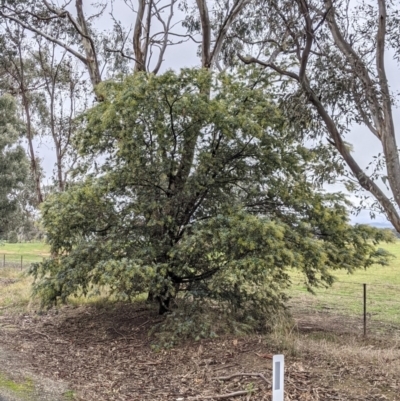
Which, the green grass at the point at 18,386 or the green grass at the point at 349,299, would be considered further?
the green grass at the point at 349,299

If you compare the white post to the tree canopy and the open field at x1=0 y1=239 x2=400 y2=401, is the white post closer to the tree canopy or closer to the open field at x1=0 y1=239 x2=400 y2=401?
the open field at x1=0 y1=239 x2=400 y2=401

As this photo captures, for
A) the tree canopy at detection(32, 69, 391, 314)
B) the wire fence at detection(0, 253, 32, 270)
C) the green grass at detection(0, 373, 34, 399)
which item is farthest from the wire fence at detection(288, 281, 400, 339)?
the wire fence at detection(0, 253, 32, 270)

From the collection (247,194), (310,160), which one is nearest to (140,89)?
(247,194)

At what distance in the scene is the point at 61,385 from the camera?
598cm

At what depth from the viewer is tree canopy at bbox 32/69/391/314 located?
845cm

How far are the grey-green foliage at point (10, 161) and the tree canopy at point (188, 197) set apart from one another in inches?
697

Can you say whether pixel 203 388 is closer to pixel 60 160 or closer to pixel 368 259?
pixel 368 259

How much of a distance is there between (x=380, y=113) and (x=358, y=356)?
17.6 ft

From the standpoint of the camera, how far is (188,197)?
357 inches

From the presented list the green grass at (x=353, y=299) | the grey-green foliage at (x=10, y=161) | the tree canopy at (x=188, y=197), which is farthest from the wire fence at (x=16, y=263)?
the tree canopy at (x=188, y=197)

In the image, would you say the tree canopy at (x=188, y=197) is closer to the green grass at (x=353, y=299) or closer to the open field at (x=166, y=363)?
the open field at (x=166, y=363)

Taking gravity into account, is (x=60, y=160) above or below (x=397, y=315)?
above

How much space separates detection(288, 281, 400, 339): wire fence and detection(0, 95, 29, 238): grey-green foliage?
1632cm

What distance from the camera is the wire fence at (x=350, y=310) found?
11.1m
